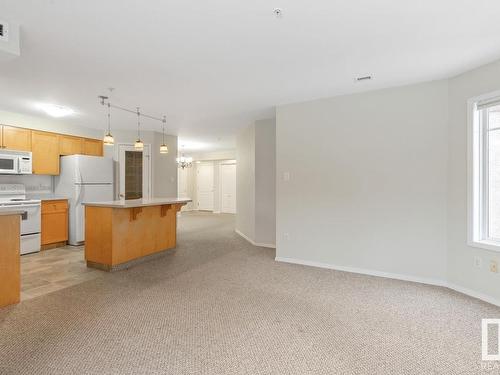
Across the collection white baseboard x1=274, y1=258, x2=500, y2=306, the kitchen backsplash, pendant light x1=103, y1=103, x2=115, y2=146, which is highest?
pendant light x1=103, y1=103, x2=115, y2=146

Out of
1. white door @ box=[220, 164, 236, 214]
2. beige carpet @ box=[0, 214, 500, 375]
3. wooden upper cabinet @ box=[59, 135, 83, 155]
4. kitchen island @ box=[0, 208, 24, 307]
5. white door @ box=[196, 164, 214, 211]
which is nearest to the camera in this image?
beige carpet @ box=[0, 214, 500, 375]

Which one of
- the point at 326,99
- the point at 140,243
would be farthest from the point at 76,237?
the point at 326,99

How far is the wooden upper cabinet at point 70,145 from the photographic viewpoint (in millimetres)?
5625

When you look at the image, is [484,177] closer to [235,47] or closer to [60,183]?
[235,47]

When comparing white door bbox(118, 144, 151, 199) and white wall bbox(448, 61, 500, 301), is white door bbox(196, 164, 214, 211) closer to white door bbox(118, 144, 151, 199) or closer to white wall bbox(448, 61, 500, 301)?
white door bbox(118, 144, 151, 199)

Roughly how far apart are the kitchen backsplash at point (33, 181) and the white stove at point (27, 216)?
155mm

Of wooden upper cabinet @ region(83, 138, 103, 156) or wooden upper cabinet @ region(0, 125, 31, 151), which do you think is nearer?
wooden upper cabinet @ region(0, 125, 31, 151)

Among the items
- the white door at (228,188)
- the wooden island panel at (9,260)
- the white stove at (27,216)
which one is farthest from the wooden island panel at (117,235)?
the white door at (228,188)

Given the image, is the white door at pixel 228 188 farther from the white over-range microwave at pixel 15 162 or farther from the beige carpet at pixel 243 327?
the beige carpet at pixel 243 327

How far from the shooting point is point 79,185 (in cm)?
542

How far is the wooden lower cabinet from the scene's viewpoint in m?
5.13

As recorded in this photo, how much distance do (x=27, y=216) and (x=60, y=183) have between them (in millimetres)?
1095

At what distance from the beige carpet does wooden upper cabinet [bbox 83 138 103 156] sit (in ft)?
11.5

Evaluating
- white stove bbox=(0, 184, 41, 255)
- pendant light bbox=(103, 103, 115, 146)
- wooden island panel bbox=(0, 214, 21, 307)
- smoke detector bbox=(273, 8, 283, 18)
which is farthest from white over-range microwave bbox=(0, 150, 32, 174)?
smoke detector bbox=(273, 8, 283, 18)
